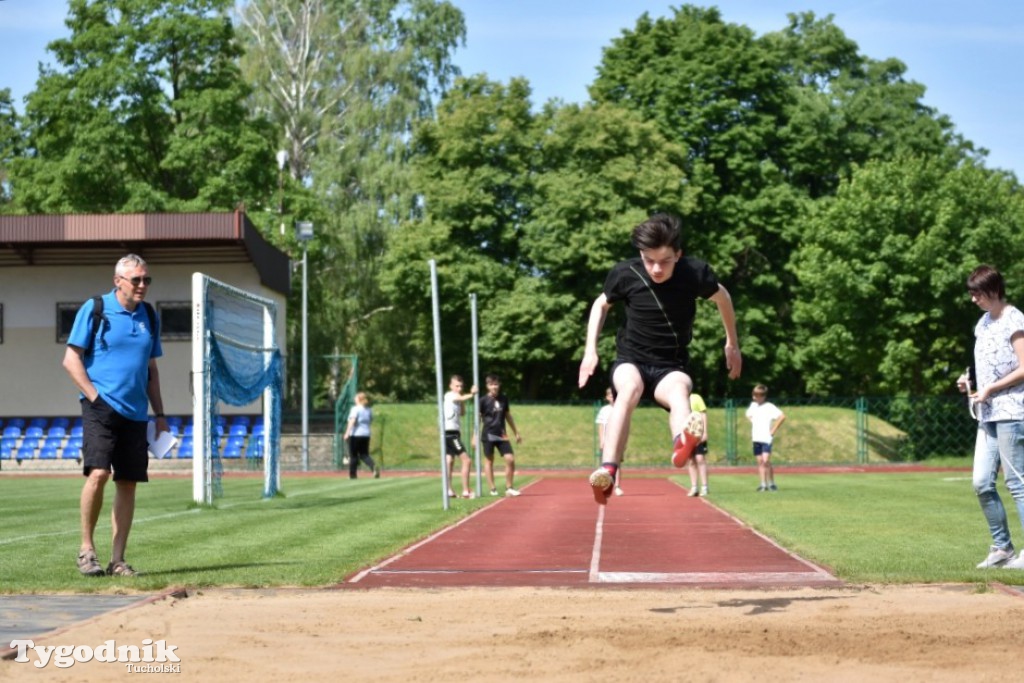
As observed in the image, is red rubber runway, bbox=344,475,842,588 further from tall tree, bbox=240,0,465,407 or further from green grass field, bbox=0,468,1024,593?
tall tree, bbox=240,0,465,407

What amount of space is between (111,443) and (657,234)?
14.1 ft

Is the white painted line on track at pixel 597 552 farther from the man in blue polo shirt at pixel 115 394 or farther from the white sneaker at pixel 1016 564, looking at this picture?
the man in blue polo shirt at pixel 115 394

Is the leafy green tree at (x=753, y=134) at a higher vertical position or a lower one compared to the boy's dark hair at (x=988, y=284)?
higher

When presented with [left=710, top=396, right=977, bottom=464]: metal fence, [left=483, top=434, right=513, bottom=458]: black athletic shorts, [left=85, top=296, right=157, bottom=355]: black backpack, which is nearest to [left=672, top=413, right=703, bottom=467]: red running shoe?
[left=85, top=296, right=157, bottom=355]: black backpack

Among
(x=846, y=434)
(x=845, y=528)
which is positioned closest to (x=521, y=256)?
(x=846, y=434)

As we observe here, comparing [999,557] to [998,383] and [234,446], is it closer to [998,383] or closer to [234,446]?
[998,383]

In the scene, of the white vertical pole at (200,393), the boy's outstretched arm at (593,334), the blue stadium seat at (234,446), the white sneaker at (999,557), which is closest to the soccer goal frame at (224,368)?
the white vertical pole at (200,393)

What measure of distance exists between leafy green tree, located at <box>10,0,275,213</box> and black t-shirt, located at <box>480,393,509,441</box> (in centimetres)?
2897

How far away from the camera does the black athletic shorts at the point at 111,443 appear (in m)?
10.8

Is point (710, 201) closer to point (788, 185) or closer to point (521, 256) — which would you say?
point (788, 185)

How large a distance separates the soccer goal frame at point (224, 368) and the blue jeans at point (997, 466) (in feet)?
40.1

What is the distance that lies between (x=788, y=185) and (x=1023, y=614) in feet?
173

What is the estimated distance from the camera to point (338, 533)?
1606cm

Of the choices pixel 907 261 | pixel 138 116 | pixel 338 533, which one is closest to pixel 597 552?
pixel 338 533
